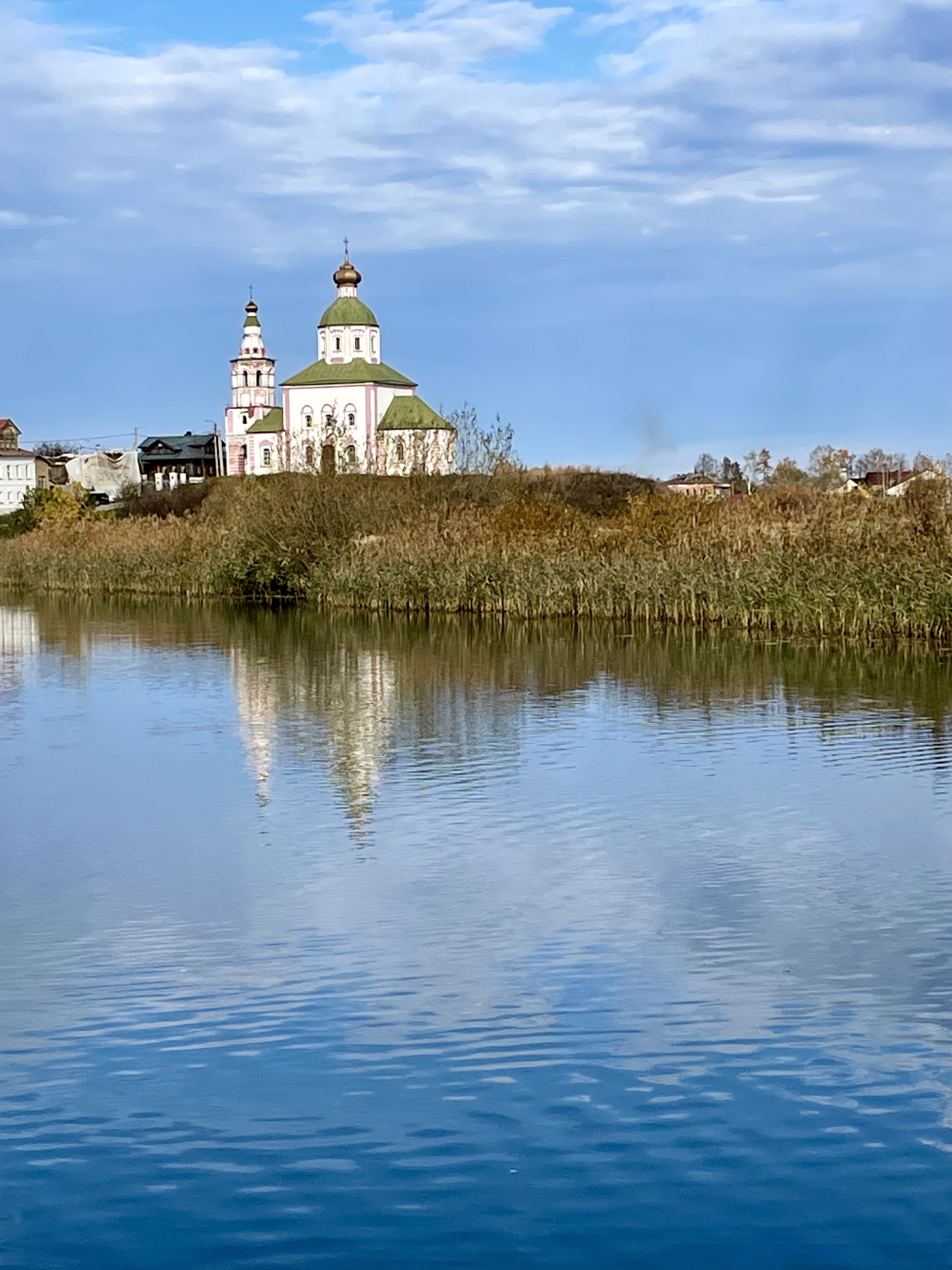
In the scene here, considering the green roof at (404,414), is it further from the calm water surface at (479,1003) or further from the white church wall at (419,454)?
the calm water surface at (479,1003)

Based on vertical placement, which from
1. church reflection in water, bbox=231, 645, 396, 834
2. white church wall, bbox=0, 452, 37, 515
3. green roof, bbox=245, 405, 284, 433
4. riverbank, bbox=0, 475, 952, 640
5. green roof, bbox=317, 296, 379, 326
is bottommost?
church reflection in water, bbox=231, 645, 396, 834

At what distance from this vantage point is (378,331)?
364 feet

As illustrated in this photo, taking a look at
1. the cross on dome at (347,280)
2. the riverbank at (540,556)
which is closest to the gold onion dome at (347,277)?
the cross on dome at (347,280)

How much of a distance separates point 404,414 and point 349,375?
17.8 ft

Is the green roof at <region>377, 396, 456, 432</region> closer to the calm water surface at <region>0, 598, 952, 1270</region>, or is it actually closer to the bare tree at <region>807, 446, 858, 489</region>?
the bare tree at <region>807, 446, 858, 489</region>

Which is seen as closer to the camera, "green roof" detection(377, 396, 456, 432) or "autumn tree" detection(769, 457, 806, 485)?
"autumn tree" detection(769, 457, 806, 485)

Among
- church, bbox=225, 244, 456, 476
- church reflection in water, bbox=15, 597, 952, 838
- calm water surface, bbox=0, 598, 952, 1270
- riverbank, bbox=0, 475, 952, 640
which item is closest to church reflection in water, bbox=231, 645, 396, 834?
church reflection in water, bbox=15, 597, 952, 838

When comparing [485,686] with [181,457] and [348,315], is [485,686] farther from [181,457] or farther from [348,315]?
[181,457]

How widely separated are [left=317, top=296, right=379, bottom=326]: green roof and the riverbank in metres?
60.2

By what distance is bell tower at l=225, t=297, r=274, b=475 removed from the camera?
124 meters

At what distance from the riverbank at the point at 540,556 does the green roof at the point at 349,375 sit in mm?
55811

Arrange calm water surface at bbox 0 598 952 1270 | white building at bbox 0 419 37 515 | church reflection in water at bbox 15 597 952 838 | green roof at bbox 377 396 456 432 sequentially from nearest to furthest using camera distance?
calm water surface at bbox 0 598 952 1270 → church reflection in water at bbox 15 597 952 838 → green roof at bbox 377 396 456 432 → white building at bbox 0 419 37 515

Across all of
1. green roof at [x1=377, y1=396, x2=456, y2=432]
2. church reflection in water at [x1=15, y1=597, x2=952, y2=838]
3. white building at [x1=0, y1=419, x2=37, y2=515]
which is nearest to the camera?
church reflection in water at [x1=15, y1=597, x2=952, y2=838]

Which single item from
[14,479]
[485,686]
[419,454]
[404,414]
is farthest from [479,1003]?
[14,479]
